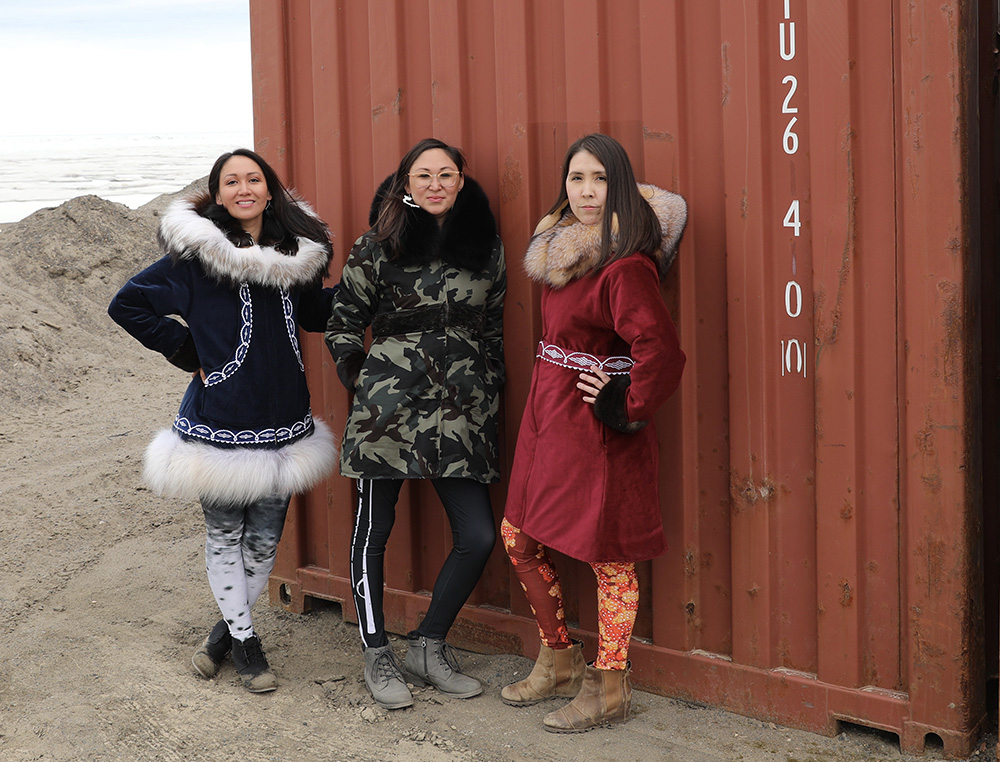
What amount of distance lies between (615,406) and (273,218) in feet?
5.42

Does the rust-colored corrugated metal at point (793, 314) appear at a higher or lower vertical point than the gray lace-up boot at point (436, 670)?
higher

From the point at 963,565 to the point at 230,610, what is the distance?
262cm

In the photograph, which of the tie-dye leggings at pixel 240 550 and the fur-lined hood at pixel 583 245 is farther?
the tie-dye leggings at pixel 240 550

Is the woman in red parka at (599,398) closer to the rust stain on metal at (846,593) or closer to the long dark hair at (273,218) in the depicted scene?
the rust stain on metal at (846,593)

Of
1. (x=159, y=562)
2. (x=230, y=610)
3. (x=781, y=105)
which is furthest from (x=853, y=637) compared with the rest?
(x=159, y=562)

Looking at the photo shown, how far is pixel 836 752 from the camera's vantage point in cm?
320

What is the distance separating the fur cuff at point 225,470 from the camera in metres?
3.68

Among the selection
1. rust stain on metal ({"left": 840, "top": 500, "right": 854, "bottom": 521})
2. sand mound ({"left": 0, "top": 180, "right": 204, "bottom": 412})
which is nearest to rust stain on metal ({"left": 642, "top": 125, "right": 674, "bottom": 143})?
rust stain on metal ({"left": 840, "top": 500, "right": 854, "bottom": 521})

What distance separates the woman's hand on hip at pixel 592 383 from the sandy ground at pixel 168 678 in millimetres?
1165

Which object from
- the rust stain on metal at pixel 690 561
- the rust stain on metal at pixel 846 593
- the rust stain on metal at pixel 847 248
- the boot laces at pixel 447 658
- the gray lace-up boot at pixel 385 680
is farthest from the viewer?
the boot laces at pixel 447 658

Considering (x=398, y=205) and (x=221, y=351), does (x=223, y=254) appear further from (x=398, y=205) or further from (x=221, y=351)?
(x=398, y=205)

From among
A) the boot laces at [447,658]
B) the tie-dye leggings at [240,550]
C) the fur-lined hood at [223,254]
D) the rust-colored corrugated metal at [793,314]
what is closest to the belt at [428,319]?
the rust-colored corrugated metal at [793,314]

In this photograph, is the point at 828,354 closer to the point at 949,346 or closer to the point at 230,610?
the point at 949,346

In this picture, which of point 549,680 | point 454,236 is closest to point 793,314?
point 454,236
